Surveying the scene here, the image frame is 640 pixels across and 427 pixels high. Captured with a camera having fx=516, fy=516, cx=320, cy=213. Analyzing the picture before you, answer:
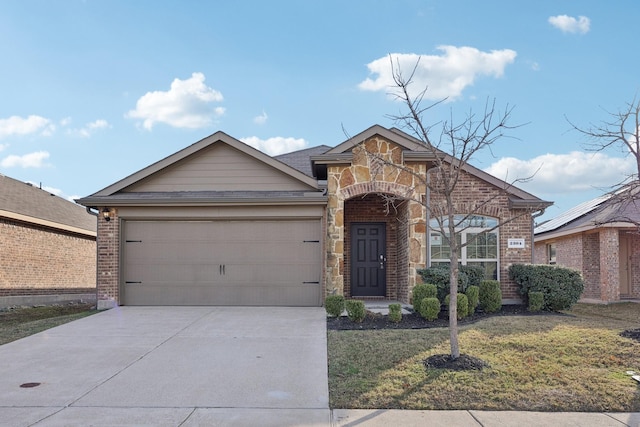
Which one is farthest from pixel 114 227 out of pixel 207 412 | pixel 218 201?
Result: pixel 207 412

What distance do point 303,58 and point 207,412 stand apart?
31.5 ft

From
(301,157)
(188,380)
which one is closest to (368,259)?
(301,157)

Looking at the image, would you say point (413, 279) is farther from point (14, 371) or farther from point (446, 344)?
point (14, 371)

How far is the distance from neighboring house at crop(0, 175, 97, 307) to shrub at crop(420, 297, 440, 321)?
40.3 feet

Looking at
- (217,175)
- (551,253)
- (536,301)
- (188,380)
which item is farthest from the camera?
(551,253)

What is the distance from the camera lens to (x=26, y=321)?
11.7 m

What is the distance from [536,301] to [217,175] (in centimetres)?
821

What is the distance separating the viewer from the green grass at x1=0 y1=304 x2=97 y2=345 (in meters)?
9.61

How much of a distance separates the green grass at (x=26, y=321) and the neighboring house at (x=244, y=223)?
1.40 m

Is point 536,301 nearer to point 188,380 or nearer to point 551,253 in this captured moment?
point 188,380

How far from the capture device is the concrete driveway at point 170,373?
523cm

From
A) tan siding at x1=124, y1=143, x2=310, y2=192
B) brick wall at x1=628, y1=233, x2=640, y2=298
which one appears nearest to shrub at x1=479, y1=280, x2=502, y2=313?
tan siding at x1=124, y1=143, x2=310, y2=192

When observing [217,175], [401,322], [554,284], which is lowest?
[401,322]

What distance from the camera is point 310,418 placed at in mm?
5102
